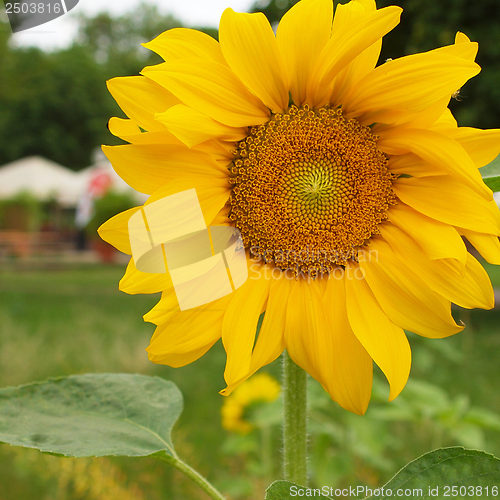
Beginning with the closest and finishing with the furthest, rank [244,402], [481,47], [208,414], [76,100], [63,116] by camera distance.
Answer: [244,402] → [208,414] → [481,47] → [76,100] → [63,116]

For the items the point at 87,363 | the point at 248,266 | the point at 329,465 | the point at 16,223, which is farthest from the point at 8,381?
the point at 16,223

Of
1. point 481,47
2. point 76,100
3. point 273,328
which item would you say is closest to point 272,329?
point 273,328

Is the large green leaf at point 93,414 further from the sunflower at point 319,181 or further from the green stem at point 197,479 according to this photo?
the sunflower at point 319,181

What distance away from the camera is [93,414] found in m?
0.96

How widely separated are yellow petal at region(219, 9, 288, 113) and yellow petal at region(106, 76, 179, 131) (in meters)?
0.09

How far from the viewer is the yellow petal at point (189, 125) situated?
69cm

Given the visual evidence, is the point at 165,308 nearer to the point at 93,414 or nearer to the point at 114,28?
the point at 93,414

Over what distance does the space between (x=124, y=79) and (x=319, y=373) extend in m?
0.43

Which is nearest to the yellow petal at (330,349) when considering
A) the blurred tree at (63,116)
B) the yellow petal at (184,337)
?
the yellow petal at (184,337)

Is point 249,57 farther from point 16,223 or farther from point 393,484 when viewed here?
point 16,223

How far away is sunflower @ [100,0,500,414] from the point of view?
72 cm

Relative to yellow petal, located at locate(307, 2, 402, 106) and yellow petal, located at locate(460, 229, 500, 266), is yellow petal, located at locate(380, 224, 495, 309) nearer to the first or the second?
yellow petal, located at locate(460, 229, 500, 266)

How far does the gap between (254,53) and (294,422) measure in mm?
493

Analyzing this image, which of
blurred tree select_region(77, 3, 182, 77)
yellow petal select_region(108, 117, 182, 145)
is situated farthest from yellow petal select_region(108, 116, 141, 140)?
blurred tree select_region(77, 3, 182, 77)
